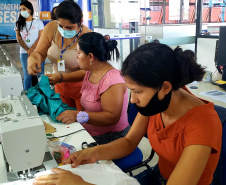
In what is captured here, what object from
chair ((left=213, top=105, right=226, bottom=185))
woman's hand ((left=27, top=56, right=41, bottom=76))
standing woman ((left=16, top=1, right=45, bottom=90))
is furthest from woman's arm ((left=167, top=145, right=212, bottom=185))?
standing woman ((left=16, top=1, right=45, bottom=90))

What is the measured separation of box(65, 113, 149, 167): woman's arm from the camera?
106cm

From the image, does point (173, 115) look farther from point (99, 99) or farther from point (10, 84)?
point (10, 84)

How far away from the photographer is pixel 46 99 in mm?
1620

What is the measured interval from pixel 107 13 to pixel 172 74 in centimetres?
390

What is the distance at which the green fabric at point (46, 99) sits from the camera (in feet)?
5.06

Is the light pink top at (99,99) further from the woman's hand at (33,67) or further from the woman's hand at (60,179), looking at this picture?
the woman's hand at (60,179)

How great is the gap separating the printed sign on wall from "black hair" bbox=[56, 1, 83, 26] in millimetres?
4586

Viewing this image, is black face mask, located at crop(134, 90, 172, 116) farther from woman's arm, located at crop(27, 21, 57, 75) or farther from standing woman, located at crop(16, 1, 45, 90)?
standing woman, located at crop(16, 1, 45, 90)

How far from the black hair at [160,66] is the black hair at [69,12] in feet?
3.34

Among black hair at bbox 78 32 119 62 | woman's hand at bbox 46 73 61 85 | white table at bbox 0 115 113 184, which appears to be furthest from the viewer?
woman's hand at bbox 46 73 61 85

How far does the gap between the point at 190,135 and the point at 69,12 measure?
4.38 feet

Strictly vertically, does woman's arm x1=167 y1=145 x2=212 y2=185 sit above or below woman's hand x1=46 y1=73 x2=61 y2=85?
below

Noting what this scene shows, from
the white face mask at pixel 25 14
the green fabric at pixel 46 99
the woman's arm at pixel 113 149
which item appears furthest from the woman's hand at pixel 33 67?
the white face mask at pixel 25 14

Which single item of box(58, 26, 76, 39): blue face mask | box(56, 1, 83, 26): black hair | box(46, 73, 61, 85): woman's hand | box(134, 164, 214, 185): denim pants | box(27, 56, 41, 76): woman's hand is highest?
box(56, 1, 83, 26): black hair
